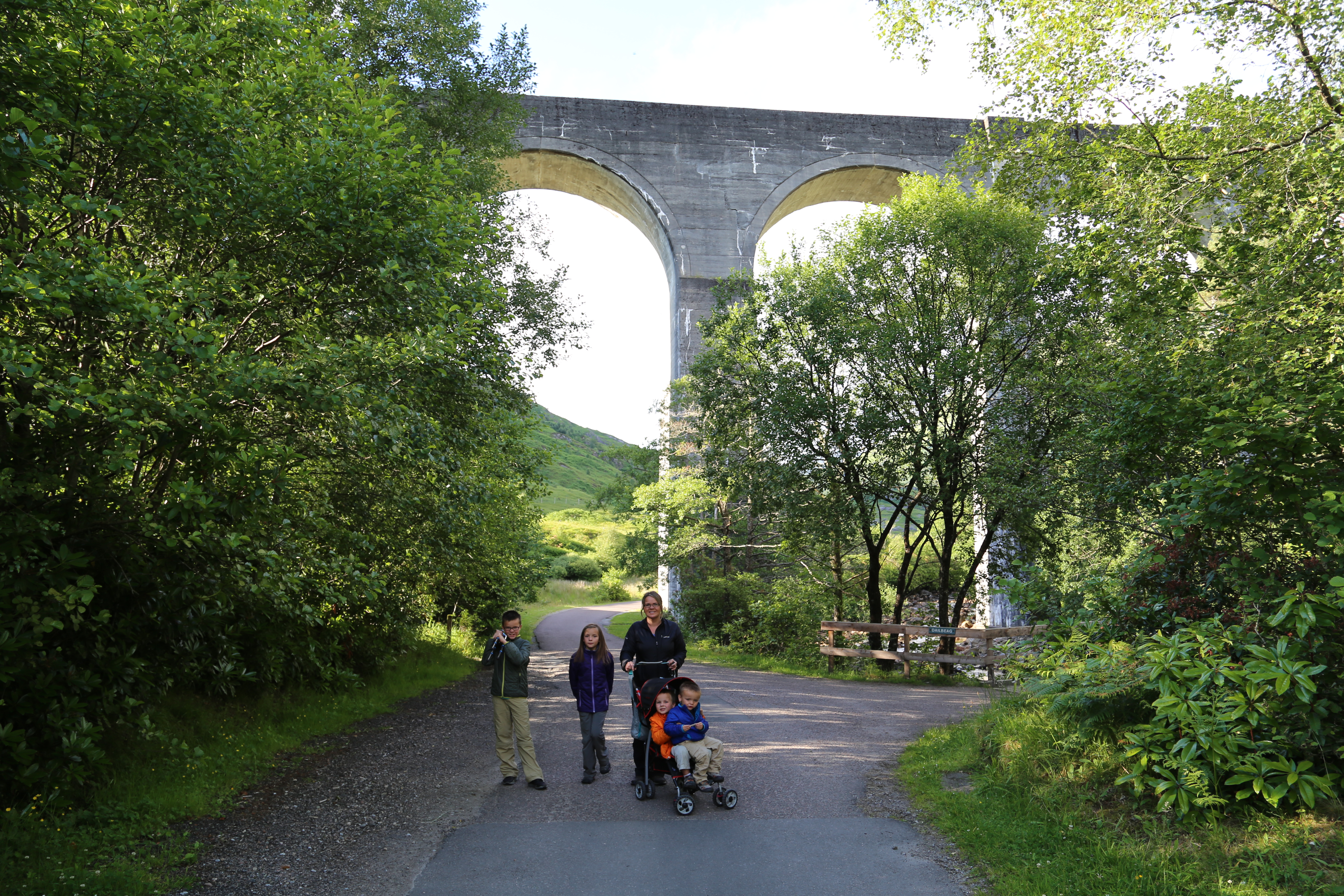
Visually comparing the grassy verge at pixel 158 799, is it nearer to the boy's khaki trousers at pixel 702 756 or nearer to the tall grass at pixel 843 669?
the boy's khaki trousers at pixel 702 756

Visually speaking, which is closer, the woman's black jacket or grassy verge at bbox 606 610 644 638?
the woman's black jacket

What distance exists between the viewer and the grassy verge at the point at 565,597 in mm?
45094

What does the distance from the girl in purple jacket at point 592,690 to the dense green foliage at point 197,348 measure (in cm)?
158

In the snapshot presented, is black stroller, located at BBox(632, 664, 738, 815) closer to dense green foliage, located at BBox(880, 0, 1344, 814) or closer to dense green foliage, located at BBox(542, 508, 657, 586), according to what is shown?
dense green foliage, located at BBox(880, 0, 1344, 814)

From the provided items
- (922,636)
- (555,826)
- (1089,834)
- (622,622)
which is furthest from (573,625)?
(1089,834)

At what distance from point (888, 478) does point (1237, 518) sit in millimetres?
9109

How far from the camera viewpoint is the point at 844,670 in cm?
1499

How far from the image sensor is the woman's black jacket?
621 cm

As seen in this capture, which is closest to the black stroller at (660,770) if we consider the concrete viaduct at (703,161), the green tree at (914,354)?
the green tree at (914,354)

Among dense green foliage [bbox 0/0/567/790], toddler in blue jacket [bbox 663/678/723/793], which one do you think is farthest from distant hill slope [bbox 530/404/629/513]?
toddler in blue jacket [bbox 663/678/723/793]

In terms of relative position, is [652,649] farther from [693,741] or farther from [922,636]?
[922,636]

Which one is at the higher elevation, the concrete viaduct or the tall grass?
the concrete viaduct

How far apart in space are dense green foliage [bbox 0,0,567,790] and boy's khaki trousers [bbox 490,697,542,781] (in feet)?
4.80

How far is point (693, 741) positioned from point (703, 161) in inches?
699
